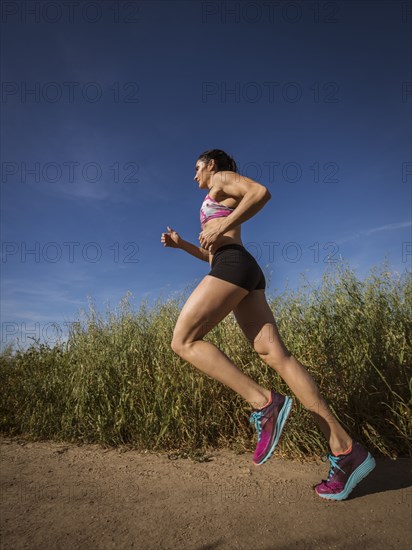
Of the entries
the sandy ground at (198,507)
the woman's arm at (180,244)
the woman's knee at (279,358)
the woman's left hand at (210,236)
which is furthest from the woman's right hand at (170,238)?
the sandy ground at (198,507)

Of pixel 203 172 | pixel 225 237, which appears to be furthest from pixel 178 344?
pixel 203 172

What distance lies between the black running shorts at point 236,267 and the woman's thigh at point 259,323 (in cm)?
10

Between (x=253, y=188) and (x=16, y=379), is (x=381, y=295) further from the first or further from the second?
(x=16, y=379)

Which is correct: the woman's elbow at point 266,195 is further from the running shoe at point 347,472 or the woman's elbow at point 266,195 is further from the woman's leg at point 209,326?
the running shoe at point 347,472

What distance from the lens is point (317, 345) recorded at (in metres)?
3.78

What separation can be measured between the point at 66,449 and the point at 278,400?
2.57 metres

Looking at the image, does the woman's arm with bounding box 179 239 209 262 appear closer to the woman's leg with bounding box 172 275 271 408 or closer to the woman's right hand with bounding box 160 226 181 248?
the woman's right hand with bounding box 160 226 181 248

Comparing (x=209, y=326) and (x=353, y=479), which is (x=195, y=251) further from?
(x=353, y=479)

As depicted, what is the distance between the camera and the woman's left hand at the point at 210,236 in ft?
7.42

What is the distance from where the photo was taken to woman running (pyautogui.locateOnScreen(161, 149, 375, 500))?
220cm

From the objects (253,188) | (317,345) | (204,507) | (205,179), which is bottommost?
(204,507)

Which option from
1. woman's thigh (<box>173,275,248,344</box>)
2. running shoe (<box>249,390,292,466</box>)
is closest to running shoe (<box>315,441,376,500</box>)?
running shoe (<box>249,390,292,466</box>)

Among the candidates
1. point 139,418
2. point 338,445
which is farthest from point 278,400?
point 139,418

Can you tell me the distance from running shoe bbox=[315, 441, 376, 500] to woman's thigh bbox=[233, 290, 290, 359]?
2.34ft
